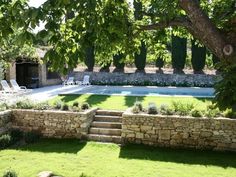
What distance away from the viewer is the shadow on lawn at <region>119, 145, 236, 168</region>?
444 inches

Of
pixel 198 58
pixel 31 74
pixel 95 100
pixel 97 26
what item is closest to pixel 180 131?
pixel 97 26

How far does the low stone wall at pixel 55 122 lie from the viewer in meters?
→ 13.9

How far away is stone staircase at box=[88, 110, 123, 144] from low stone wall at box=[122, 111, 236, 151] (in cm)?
56

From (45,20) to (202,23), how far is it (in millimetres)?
2619

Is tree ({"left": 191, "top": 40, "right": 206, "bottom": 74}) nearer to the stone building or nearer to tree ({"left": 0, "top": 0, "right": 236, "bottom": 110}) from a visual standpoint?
the stone building

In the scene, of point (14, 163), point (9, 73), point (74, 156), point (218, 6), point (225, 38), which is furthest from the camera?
point (9, 73)

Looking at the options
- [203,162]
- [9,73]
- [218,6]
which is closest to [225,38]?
[218,6]

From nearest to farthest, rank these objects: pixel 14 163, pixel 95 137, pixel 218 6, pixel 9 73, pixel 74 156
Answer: pixel 218 6, pixel 14 163, pixel 74 156, pixel 95 137, pixel 9 73

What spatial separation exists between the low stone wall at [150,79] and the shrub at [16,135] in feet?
63.6

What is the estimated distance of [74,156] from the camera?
11750mm

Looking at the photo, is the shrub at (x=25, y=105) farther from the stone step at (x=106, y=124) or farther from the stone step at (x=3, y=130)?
the stone step at (x=106, y=124)

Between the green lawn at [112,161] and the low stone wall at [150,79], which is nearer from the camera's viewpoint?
the green lawn at [112,161]

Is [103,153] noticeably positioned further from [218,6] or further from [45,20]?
[45,20]

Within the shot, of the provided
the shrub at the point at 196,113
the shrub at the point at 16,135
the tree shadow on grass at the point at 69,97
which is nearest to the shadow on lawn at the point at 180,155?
the shrub at the point at 196,113
